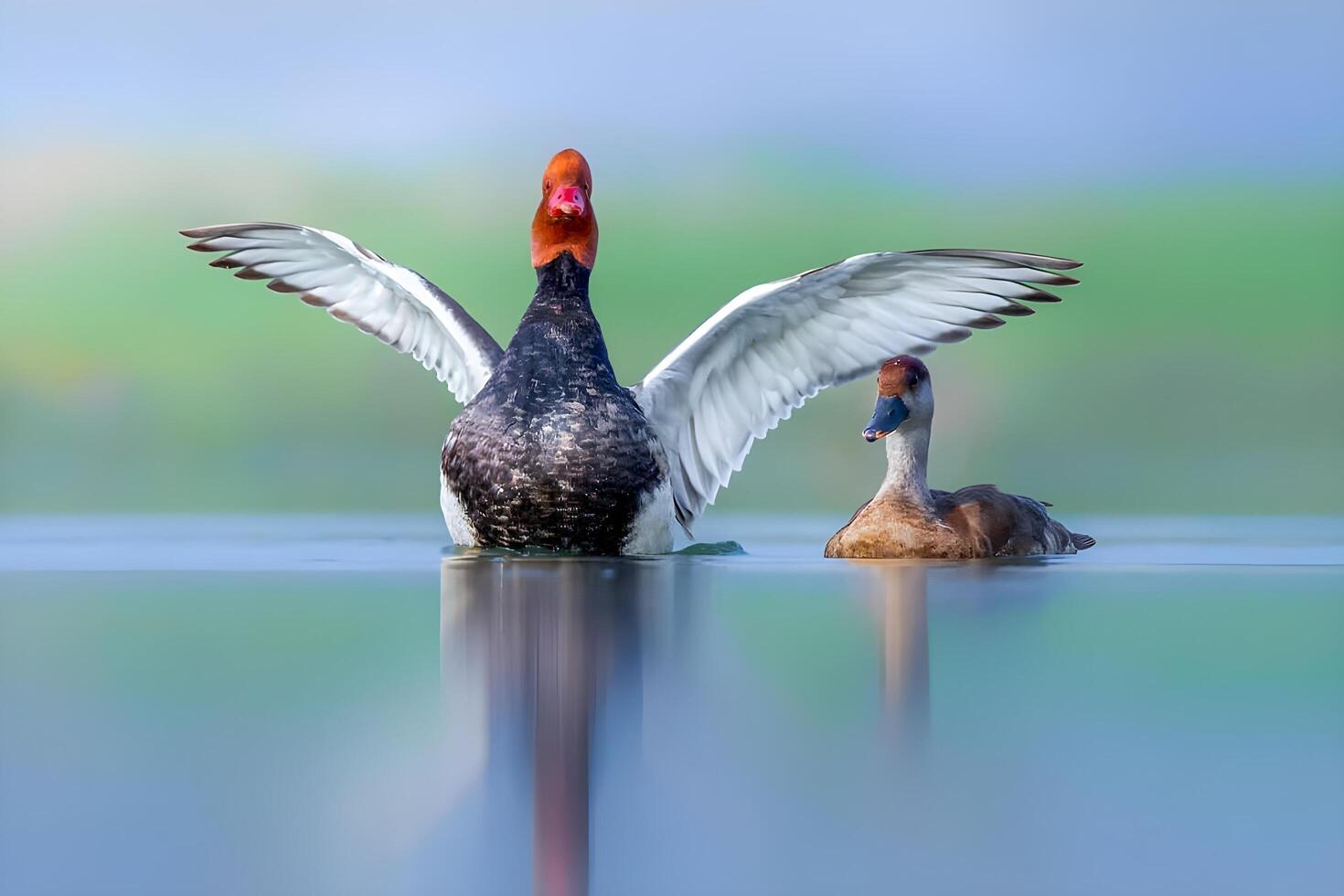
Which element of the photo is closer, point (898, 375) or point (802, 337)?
point (802, 337)

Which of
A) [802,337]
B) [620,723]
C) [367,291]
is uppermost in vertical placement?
[367,291]

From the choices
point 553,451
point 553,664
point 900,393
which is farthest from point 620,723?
point 900,393

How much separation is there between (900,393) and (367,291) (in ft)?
9.99

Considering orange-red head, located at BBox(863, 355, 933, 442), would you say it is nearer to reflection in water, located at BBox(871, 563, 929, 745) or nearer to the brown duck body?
the brown duck body

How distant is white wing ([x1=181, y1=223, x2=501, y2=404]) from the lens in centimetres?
791

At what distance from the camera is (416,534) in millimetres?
9641

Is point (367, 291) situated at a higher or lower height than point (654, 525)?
higher

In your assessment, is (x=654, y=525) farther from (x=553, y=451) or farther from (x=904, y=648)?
(x=904, y=648)

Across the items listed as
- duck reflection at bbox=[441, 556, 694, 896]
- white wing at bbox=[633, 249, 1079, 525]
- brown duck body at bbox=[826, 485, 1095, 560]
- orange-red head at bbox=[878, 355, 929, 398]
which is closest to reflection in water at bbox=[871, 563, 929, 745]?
duck reflection at bbox=[441, 556, 694, 896]

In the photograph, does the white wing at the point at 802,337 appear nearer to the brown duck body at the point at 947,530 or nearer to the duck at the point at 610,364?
the duck at the point at 610,364

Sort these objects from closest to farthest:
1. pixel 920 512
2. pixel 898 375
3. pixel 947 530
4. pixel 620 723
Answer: pixel 620 723
pixel 947 530
pixel 920 512
pixel 898 375

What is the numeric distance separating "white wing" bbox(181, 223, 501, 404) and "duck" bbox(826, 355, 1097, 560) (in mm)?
2074

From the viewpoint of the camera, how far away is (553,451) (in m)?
6.58

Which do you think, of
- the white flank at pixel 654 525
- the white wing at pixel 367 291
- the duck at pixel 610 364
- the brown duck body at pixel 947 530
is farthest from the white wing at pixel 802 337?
the white wing at pixel 367 291
